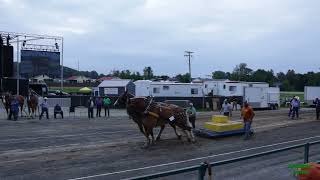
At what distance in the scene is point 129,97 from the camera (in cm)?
1931

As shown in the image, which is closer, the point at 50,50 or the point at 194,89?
the point at 50,50

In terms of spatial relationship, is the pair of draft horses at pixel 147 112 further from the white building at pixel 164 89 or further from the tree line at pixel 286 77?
the tree line at pixel 286 77

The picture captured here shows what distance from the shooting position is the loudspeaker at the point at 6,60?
42.1 metres

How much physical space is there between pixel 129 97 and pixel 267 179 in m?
10.5

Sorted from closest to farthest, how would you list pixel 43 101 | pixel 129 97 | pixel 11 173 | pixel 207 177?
pixel 207 177 < pixel 11 173 < pixel 129 97 < pixel 43 101

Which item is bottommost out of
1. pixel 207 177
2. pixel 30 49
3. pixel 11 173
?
pixel 11 173

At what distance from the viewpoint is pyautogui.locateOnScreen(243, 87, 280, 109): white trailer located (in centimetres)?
5894

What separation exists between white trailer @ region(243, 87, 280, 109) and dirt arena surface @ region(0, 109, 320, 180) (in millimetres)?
30850

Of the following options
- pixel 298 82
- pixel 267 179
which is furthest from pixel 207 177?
pixel 298 82

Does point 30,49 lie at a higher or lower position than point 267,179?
higher

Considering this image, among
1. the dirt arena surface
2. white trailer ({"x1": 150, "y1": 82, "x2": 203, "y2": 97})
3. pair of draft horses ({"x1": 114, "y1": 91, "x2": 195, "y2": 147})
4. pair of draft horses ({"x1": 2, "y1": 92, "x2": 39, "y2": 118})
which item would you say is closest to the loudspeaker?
pair of draft horses ({"x1": 2, "y1": 92, "x2": 39, "y2": 118})

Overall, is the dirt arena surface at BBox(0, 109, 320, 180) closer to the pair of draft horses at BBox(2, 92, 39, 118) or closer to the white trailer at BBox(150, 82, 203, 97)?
the pair of draft horses at BBox(2, 92, 39, 118)

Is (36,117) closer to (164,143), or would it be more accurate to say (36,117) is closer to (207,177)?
(164,143)

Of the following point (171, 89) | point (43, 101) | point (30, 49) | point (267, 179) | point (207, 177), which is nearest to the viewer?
point (207, 177)
